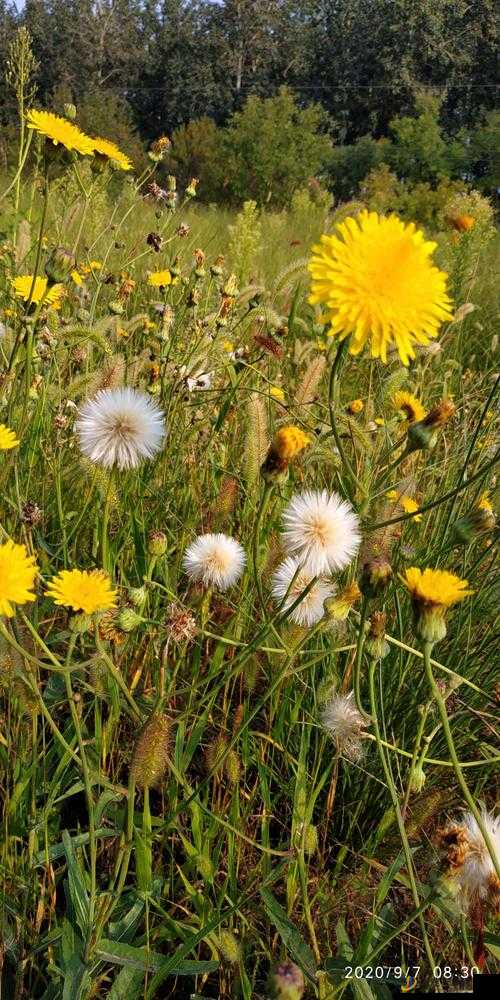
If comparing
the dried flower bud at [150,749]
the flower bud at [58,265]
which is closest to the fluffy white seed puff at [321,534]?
the dried flower bud at [150,749]

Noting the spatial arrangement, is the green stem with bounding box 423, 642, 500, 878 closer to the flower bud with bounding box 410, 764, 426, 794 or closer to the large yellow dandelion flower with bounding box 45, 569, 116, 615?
the flower bud with bounding box 410, 764, 426, 794

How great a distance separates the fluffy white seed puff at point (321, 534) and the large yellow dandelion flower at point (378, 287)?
0.23 meters

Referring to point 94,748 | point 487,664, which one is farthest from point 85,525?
point 487,664

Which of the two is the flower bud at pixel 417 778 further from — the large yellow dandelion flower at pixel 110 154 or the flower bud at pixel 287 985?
the large yellow dandelion flower at pixel 110 154

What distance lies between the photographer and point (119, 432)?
3.12 feet

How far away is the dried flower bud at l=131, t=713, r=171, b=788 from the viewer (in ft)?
2.42

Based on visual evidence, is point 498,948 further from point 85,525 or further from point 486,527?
point 85,525

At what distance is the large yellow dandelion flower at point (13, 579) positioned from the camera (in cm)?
64

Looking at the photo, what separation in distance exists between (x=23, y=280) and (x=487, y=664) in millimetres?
1170

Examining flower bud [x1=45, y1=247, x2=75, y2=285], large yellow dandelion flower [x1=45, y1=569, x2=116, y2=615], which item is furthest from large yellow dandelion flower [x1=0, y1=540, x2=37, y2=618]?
flower bud [x1=45, y1=247, x2=75, y2=285]

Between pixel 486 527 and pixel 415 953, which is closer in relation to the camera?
pixel 486 527

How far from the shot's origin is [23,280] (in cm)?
160

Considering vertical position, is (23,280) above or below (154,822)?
above

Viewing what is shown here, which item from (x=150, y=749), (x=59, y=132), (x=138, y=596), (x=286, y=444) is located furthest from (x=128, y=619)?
(x=59, y=132)
